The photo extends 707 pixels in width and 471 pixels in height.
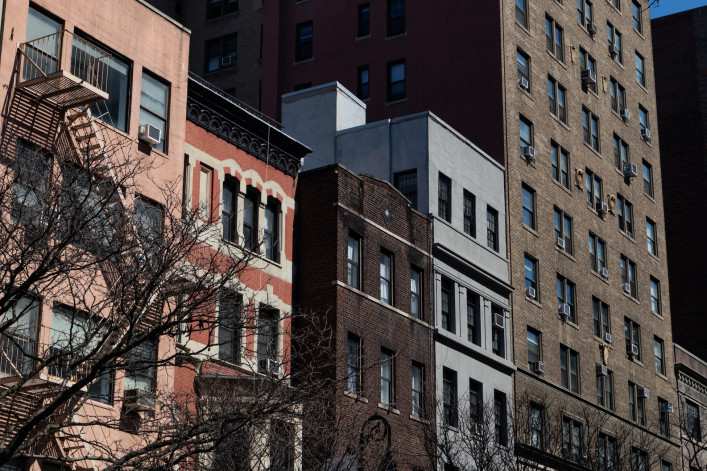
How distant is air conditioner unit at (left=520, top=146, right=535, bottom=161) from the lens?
2210 inches

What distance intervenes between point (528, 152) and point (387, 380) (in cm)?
1607

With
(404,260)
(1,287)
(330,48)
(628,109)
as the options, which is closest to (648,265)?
(628,109)

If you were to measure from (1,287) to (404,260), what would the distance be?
2459 centimetres

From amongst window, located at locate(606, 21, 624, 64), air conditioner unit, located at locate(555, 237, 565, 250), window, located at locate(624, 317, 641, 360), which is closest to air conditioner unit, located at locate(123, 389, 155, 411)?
air conditioner unit, located at locate(555, 237, 565, 250)

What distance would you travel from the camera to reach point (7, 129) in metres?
30.0

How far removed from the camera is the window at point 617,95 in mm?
67938

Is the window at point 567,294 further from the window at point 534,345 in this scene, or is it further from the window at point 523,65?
the window at point 523,65

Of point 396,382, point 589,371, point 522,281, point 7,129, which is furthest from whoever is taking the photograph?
point 589,371

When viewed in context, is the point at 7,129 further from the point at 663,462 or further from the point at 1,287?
the point at 663,462

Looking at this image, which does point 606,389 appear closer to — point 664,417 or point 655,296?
point 664,417

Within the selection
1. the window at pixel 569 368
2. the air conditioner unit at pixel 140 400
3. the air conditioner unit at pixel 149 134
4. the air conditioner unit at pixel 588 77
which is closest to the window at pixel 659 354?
the window at pixel 569 368

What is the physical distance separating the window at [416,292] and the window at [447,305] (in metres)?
1.42

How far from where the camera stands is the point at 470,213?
2000 inches

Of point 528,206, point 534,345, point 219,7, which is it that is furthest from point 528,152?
point 219,7
